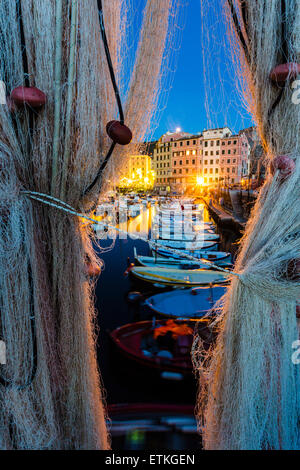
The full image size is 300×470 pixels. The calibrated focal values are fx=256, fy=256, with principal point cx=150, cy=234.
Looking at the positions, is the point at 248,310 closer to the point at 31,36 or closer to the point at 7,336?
the point at 7,336

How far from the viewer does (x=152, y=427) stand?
237 centimetres

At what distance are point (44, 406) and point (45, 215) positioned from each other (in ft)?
2.19

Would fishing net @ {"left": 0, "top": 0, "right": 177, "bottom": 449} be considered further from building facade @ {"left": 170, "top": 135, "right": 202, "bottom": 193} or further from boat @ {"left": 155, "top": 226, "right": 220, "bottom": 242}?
building facade @ {"left": 170, "top": 135, "right": 202, "bottom": 193}

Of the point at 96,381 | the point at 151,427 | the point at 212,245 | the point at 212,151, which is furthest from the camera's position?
the point at 212,151

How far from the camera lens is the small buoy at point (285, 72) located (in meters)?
0.80

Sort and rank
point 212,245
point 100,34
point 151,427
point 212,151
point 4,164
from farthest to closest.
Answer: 1. point 212,151
2. point 212,245
3. point 151,427
4. point 100,34
5. point 4,164

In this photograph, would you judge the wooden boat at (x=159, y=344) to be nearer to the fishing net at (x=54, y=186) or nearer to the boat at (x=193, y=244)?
the fishing net at (x=54, y=186)

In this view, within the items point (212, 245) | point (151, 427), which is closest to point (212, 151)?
point (212, 245)

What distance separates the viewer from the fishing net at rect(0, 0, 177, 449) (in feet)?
2.61

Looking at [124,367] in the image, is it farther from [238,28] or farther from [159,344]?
[238,28]

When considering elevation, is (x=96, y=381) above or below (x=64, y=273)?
below

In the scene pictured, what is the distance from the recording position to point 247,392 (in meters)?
0.89

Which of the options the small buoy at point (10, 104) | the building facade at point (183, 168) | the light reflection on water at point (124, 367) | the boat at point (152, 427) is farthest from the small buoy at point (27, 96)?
the building facade at point (183, 168)

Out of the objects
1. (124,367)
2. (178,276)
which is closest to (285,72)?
(124,367)
